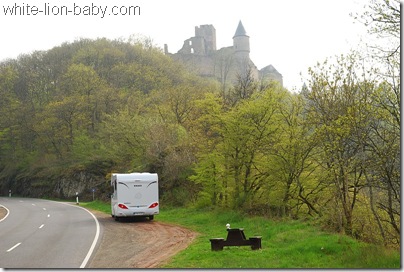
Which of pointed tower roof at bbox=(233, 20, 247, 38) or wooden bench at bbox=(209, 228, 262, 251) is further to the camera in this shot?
pointed tower roof at bbox=(233, 20, 247, 38)

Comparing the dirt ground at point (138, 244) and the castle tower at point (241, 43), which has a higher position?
the castle tower at point (241, 43)

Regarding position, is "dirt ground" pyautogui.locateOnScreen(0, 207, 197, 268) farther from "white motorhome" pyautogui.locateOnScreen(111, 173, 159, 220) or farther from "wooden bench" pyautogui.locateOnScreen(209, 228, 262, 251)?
"wooden bench" pyautogui.locateOnScreen(209, 228, 262, 251)

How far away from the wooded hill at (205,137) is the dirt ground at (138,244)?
4943 millimetres

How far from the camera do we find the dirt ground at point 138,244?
13.1 meters

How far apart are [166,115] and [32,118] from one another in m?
29.3

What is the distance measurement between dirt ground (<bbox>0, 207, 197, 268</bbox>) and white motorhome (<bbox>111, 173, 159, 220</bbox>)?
0.77 metres

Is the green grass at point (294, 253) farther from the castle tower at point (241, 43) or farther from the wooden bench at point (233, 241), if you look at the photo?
the castle tower at point (241, 43)

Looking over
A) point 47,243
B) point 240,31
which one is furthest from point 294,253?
point 240,31

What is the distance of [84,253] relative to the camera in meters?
14.8

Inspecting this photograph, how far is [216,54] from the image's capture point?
123 meters

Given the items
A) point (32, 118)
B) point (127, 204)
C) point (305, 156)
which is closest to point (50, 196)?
point (32, 118)

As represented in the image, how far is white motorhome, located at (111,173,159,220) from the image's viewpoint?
25.6 metres

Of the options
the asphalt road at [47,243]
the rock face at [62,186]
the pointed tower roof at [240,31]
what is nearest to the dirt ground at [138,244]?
the asphalt road at [47,243]

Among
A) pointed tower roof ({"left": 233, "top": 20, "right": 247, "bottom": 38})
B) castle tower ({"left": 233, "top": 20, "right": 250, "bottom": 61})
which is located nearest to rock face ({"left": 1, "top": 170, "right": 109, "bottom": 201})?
castle tower ({"left": 233, "top": 20, "right": 250, "bottom": 61})
